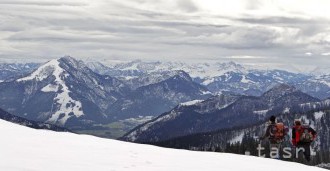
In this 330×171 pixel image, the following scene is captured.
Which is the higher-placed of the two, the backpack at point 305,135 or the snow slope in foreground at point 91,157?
the snow slope in foreground at point 91,157

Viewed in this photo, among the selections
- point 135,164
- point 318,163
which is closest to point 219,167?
point 135,164

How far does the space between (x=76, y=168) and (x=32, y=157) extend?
1.73 metres

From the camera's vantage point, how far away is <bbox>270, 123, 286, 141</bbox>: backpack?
2825 cm

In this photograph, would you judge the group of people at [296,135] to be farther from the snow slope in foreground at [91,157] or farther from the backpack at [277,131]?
the snow slope in foreground at [91,157]

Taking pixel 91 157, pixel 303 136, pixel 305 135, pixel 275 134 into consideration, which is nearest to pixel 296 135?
pixel 303 136

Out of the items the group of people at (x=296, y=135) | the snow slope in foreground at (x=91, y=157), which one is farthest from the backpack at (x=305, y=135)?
the snow slope in foreground at (x=91, y=157)

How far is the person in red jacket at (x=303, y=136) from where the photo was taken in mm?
27969

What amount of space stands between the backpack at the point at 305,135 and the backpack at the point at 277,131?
1.01m

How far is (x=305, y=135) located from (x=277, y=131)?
1.59 m

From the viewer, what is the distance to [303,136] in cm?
2812

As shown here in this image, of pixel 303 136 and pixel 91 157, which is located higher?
pixel 91 157

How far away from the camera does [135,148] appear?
20531mm

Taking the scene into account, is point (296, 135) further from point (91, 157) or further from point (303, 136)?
point (91, 157)

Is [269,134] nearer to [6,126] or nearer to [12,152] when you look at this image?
[6,126]
